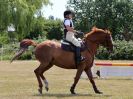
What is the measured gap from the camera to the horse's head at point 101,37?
1583cm

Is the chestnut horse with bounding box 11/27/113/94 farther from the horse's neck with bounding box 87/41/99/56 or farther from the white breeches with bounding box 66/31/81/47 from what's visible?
the white breeches with bounding box 66/31/81/47

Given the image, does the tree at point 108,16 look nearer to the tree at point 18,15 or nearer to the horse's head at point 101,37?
the tree at point 18,15

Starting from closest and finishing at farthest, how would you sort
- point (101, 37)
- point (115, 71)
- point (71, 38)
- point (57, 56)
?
point (71, 38) → point (57, 56) → point (101, 37) → point (115, 71)

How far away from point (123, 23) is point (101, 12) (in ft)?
14.3

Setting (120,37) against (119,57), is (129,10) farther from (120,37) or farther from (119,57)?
(119,57)

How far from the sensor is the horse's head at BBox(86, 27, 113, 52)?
15.8m

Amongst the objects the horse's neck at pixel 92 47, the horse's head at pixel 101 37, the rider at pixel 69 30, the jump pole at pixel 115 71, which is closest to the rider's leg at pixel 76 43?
the rider at pixel 69 30

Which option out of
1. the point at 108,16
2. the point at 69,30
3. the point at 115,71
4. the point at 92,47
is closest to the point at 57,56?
the point at 69,30

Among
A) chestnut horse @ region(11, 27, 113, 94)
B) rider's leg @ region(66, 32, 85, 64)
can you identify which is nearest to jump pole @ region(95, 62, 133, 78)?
chestnut horse @ region(11, 27, 113, 94)

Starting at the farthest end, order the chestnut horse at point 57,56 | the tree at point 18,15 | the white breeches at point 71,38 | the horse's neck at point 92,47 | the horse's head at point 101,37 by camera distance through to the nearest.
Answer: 1. the tree at point 18,15
2. the horse's head at point 101,37
3. the horse's neck at point 92,47
4. the chestnut horse at point 57,56
5. the white breeches at point 71,38

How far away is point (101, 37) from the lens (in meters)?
15.9

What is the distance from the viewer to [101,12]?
283 feet

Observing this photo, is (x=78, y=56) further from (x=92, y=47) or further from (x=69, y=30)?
(x=69, y=30)

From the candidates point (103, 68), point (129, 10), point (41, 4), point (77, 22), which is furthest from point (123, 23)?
point (103, 68)
